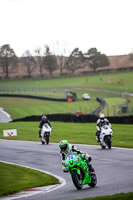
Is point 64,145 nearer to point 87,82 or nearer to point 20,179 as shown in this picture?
point 20,179

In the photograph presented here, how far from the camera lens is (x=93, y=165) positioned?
1644cm

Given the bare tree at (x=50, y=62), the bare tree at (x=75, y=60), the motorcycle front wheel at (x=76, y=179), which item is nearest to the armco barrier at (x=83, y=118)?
the motorcycle front wheel at (x=76, y=179)

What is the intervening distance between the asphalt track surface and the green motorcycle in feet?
0.59

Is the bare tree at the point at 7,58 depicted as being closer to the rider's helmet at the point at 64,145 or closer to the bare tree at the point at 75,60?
the bare tree at the point at 75,60

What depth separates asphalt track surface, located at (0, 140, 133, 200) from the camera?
1105 cm

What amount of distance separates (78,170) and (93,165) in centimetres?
505

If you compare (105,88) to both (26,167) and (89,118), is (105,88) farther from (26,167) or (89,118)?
(26,167)

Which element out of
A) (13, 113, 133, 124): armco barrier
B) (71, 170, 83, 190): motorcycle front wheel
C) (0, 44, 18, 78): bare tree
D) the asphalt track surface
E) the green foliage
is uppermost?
(0, 44, 18, 78): bare tree

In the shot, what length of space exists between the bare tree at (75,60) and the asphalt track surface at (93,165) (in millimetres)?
142172

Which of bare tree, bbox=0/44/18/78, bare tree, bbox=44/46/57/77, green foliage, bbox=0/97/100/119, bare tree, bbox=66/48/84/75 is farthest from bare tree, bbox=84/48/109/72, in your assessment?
green foliage, bbox=0/97/100/119

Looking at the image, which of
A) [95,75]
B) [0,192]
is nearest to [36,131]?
[0,192]

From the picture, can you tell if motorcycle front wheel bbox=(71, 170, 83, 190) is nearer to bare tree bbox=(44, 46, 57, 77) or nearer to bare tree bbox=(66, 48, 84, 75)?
bare tree bbox=(44, 46, 57, 77)

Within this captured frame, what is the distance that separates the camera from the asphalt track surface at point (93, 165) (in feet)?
36.2

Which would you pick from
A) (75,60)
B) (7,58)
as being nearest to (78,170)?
(7,58)
